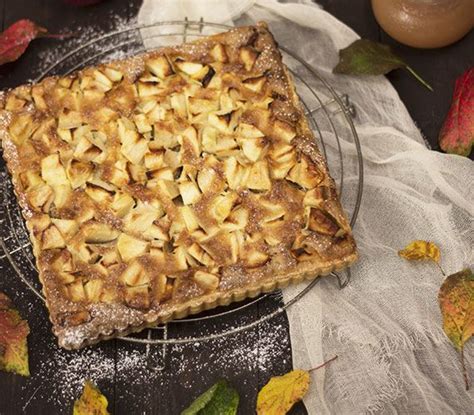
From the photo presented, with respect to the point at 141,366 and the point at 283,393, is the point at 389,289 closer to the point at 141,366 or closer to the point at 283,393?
the point at 283,393

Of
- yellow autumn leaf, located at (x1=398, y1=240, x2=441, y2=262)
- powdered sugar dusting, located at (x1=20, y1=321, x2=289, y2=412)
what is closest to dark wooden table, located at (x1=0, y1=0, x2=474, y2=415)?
powdered sugar dusting, located at (x1=20, y1=321, x2=289, y2=412)

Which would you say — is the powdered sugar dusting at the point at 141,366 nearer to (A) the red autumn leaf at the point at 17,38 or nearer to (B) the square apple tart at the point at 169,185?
(B) the square apple tart at the point at 169,185

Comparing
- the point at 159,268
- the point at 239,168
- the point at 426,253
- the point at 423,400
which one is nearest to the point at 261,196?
the point at 239,168

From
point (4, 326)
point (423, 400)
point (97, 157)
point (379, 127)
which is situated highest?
point (97, 157)

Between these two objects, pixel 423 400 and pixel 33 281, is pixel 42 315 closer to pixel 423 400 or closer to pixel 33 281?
pixel 33 281

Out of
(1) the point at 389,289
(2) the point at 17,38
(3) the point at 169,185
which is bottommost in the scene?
(1) the point at 389,289

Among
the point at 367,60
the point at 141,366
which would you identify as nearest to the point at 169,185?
the point at 141,366

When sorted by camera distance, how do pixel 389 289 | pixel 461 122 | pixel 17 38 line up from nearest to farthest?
1. pixel 389 289
2. pixel 461 122
3. pixel 17 38
